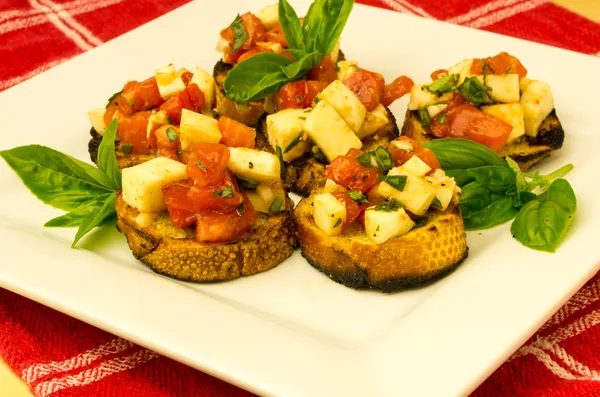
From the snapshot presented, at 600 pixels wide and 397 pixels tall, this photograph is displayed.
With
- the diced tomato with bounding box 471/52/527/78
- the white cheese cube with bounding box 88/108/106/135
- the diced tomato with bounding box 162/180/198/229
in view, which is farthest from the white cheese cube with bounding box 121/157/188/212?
the diced tomato with bounding box 471/52/527/78

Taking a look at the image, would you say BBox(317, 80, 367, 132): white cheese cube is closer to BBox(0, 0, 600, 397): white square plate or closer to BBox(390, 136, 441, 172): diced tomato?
BBox(390, 136, 441, 172): diced tomato

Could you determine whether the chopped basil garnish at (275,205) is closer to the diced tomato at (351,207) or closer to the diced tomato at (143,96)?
the diced tomato at (351,207)

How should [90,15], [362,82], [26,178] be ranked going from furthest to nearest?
[90,15] → [362,82] → [26,178]

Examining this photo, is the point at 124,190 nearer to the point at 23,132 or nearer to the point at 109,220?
the point at 109,220

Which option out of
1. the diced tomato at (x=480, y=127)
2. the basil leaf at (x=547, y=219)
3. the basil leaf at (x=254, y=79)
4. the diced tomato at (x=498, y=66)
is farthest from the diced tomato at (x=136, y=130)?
the basil leaf at (x=547, y=219)

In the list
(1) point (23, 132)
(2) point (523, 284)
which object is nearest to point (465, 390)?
(2) point (523, 284)

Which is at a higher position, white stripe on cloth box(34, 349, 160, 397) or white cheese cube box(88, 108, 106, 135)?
white cheese cube box(88, 108, 106, 135)
